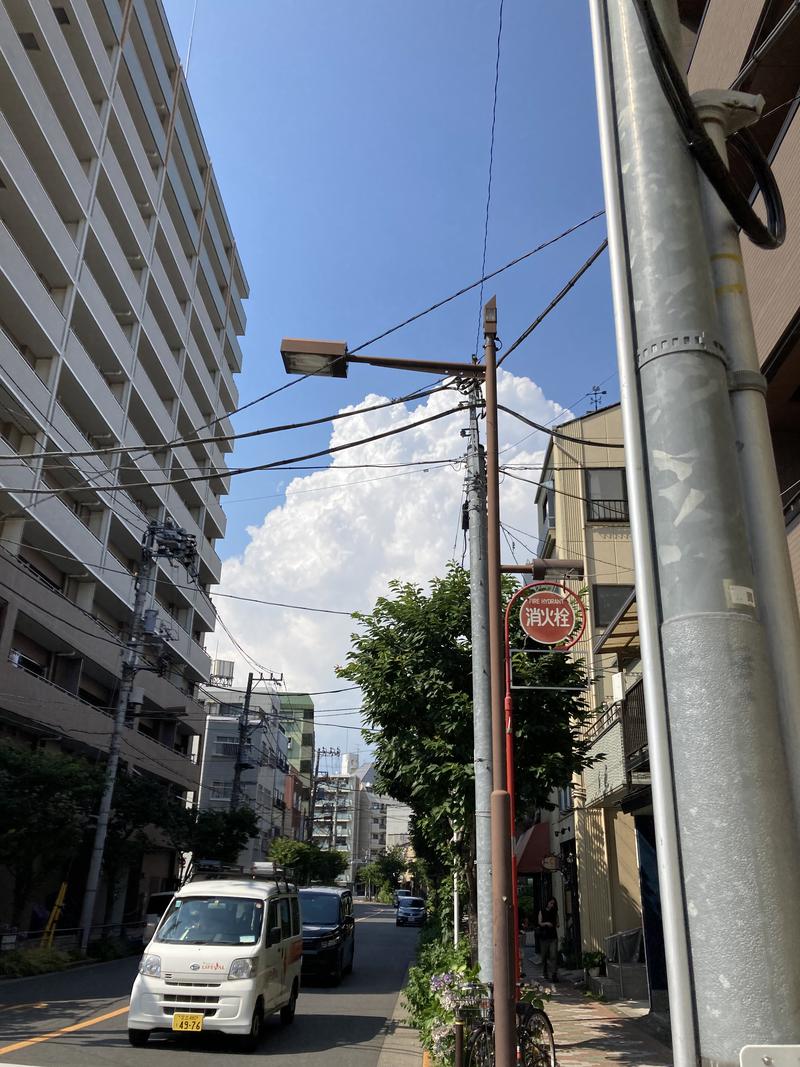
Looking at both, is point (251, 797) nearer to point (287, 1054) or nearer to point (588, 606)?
point (588, 606)

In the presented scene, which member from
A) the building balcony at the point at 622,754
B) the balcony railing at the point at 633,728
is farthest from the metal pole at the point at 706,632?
the balcony railing at the point at 633,728

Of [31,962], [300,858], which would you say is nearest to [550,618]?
[31,962]

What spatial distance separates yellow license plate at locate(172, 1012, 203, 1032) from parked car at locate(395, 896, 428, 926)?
4705 centimetres

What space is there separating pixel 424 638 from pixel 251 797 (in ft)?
206

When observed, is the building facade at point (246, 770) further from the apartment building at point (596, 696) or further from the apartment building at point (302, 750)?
the apartment building at point (596, 696)

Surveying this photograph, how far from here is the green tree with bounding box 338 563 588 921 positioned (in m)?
13.4

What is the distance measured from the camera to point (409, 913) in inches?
2146

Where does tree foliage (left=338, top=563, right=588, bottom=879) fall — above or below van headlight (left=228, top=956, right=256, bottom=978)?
above

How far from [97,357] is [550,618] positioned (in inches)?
1194

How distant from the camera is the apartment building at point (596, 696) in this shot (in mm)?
19781

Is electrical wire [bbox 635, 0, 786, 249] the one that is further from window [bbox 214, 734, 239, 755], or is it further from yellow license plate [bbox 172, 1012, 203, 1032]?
window [bbox 214, 734, 239, 755]

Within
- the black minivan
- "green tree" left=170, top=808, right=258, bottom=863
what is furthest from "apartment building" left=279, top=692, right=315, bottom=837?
the black minivan

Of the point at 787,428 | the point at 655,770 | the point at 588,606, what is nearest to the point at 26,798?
the point at 588,606

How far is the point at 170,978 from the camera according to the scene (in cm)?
1045
